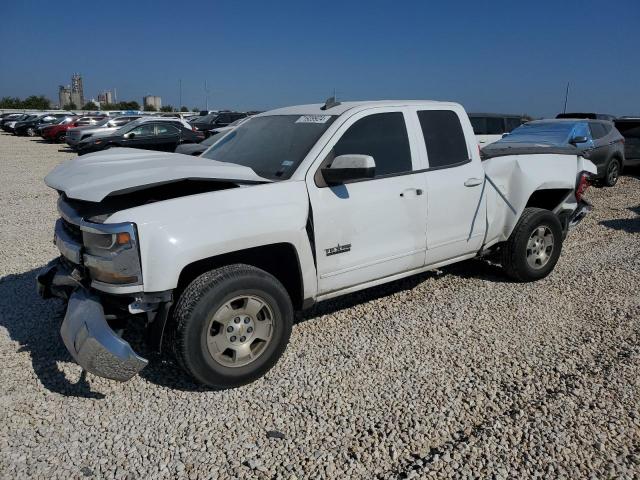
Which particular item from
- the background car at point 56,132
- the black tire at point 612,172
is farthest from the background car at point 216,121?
the black tire at point 612,172

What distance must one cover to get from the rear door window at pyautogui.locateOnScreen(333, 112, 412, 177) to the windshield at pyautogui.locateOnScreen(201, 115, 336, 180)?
0.72ft

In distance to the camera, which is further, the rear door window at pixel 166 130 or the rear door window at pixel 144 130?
the rear door window at pixel 166 130

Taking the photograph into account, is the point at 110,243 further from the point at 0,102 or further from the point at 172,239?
the point at 0,102

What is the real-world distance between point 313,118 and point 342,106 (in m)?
0.32

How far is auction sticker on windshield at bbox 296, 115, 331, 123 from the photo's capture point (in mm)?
4160

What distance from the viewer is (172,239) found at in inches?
122

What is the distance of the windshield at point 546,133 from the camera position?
11.1m

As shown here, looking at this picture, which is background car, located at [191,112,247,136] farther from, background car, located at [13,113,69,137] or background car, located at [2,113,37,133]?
background car, located at [2,113,37,133]

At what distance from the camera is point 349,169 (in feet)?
11.8

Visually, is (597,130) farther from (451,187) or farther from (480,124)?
(451,187)

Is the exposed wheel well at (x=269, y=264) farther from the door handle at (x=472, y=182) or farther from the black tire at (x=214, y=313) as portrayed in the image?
the door handle at (x=472, y=182)

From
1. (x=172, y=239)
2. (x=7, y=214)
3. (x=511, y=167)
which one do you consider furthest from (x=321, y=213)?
(x=7, y=214)

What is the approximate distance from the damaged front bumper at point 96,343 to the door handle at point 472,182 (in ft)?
10.1

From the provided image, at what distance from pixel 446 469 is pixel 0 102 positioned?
90864 mm
